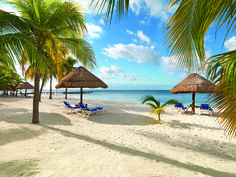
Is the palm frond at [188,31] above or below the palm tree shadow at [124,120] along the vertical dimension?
above

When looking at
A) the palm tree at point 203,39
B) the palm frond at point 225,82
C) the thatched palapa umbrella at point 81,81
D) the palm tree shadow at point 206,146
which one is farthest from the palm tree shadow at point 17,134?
the palm frond at point 225,82

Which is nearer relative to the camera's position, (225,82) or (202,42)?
(225,82)

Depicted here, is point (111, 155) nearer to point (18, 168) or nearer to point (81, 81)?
point (18, 168)

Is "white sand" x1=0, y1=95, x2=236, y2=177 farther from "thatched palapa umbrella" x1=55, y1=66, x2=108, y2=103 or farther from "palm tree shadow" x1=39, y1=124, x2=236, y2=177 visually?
"thatched palapa umbrella" x1=55, y1=66, x2=108, y2=103

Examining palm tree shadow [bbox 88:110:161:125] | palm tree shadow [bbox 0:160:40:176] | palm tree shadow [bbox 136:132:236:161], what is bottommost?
palm tree shadow [bbox 136:132:236:161]

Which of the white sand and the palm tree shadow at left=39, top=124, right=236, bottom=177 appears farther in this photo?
the palm tree shadow at left=39, top=124, right=236, bottom=177

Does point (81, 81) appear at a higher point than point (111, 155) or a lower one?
higher

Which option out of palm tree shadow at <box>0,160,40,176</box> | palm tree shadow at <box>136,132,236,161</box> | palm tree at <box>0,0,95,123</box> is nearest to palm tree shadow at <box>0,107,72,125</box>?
palm tree at <box>0,0,95,123</box>

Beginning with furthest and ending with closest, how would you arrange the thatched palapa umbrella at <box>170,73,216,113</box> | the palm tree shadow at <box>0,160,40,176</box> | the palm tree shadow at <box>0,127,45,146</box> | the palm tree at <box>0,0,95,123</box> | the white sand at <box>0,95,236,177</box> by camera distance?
the thatched palapa umbrella at <box>170,73,216,113</box>, the palm tree shadow at <box>0,127,45,146</box>, the palm tree at <box>0,0,95,123</box>, the white sand at <box>0,95,236,177</box>, the palm tree shadow at <box>0,160,40,176</box>

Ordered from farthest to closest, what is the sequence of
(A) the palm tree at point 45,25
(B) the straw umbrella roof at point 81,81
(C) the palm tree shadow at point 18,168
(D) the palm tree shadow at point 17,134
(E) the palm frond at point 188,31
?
(B) the straw umbrella roof at point 81,81
(D) the palm tree shadow at point 17,134
(A) the palm tree at point 45,25
(C) the palm tree shadow at point 18,168
(E) the palm frond at point 188,31

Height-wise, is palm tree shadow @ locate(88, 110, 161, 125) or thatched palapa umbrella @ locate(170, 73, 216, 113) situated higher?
thatched palapa umbrella @ locate(170, 73, 216, 113)

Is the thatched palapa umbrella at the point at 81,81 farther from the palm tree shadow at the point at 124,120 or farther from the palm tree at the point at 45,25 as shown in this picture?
the palm tree at the point at 45,25

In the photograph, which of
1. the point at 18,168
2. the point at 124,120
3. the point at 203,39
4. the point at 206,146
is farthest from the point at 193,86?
the point at 18,168

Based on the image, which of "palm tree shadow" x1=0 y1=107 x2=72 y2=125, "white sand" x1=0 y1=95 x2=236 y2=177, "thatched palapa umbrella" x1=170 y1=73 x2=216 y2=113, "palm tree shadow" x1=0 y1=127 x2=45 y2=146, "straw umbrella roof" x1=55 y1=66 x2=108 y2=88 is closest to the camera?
"white sand" x1=0 y1=95 x2=236 y2=177
